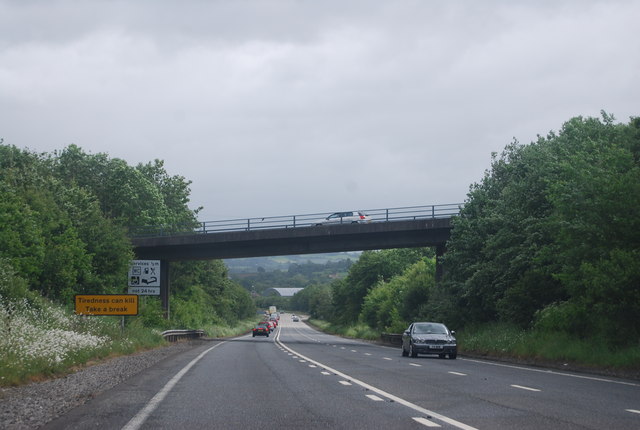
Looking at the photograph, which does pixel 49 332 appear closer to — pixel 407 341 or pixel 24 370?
pixel 24 370

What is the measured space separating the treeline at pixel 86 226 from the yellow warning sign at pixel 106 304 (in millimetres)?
2140

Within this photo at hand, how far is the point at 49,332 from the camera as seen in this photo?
21.9 metres

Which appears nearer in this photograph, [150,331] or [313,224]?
[150,331]

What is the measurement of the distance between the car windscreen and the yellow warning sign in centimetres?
1242

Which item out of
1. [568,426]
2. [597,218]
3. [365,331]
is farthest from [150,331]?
[365,331]

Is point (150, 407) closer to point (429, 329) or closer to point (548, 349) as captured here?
point (548, 349)

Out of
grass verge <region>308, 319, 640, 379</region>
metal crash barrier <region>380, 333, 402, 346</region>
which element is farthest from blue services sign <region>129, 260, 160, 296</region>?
metal crash barrier <region>380, 333, 402, 346</region>

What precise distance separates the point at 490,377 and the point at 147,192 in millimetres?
61275

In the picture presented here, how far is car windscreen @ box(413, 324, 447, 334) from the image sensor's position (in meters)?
31.0

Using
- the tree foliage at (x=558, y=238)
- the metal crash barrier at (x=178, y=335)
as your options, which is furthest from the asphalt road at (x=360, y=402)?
the metal crash barrier at (x=178, y=335)

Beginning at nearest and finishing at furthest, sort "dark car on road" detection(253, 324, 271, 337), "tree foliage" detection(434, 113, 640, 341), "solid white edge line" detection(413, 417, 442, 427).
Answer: "solid white edge line" detection(413, 417, 442, 427) → "tree foliage" detection(434, 113, 640, 341) → "dark car on road" detection(253, 324, 271, 337)

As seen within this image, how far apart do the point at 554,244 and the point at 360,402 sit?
21754mm

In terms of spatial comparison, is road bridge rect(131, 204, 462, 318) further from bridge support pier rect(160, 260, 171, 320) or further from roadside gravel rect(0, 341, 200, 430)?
roadside gravel rect(0, 341, 200, 430)

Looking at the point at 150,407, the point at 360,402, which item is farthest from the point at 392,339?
the point at 150,407
